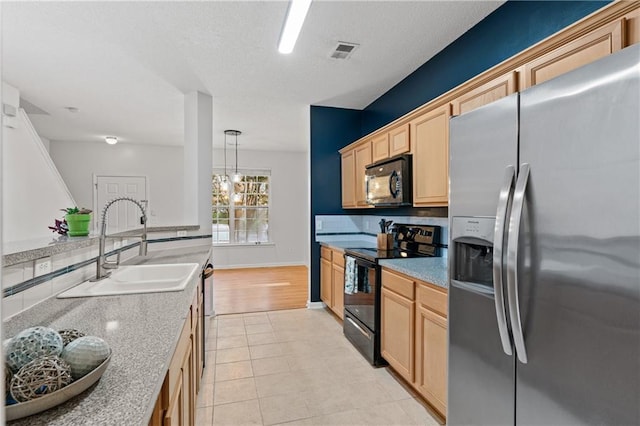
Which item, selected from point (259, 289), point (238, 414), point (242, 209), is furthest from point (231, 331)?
point (242, 209)

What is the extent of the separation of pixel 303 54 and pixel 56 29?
1949mm

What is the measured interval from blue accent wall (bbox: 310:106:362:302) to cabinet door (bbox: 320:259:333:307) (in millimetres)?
88

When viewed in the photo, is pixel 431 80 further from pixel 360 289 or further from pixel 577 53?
pixel 360 289

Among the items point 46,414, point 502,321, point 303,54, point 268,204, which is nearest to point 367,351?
point 502,321

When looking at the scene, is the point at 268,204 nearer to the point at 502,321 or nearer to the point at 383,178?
the point at 383,178

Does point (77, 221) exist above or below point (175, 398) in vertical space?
above

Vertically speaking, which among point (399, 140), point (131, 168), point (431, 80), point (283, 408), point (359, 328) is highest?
point (431, 80)

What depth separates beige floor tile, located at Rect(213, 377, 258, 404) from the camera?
7.45 feet

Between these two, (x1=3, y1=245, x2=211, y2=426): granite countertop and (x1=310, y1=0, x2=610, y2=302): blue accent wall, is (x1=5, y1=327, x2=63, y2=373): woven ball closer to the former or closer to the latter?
(x1=3, y1=245, x2=211, y2=426): granite countertop

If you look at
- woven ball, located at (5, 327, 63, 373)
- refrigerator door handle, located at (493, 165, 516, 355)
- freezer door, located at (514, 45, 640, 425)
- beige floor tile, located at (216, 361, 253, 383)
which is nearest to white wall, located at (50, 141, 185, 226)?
beige floor tile, located at (216, 361, 253, 383)

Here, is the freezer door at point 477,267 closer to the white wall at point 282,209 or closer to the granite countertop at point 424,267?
the granite countertop at point 424,267

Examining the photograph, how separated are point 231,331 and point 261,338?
0.40 metres

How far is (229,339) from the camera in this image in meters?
3.31

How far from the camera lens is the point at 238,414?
2105mm
